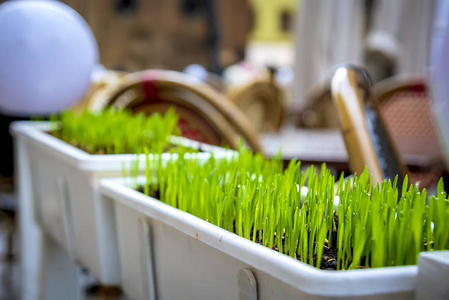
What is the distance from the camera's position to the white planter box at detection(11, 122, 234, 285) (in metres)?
0.83

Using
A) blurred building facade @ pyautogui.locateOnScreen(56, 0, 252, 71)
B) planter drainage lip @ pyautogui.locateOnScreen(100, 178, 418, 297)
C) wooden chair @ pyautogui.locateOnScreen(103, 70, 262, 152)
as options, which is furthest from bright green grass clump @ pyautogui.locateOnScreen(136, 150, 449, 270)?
blurred building facade @ pyautogui.locateOnScreen(56, 0, 252, 71)

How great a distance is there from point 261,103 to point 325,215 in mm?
2429

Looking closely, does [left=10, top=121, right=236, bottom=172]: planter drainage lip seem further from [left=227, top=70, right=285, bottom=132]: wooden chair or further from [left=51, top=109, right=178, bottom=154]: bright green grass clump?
[left=227, top=70, right=285, bottom=132]: wooden chair

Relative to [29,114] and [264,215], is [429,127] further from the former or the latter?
[264,215]

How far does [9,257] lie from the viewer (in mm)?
2377

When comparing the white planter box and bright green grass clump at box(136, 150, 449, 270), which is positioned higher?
bright green grass clump at box(136, 150, 449, 270)

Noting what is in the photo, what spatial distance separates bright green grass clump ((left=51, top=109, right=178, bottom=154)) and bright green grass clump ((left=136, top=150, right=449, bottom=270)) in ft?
1.20

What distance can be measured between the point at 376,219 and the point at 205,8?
10588mm

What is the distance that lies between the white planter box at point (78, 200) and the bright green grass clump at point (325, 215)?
167 mm

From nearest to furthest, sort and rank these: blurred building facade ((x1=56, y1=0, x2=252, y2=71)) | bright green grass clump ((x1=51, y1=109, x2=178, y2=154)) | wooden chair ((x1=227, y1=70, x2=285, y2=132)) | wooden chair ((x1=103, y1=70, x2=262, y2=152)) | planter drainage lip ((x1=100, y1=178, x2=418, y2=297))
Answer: planter drainage lip ((x1=100, y1=178, x2=418, y2=297)) < bright green grass clump ((x1=51, y1=109, x2=178, y2=154)) < wooden chair ((x1=103, y1=70, x2=262, y2=152)) < wooden chair ((x1=227, y1=70, x2=285, y2=132)) < blurred building facade ((x1=56, y1=0, x2=252, y2=71))

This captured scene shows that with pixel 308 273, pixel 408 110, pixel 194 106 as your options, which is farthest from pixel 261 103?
pixel 308 273

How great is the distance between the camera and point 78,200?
944 mm

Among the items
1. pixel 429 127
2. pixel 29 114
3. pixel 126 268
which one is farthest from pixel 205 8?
pixel 126 268

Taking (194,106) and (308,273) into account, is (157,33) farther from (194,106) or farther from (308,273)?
(308,273)
